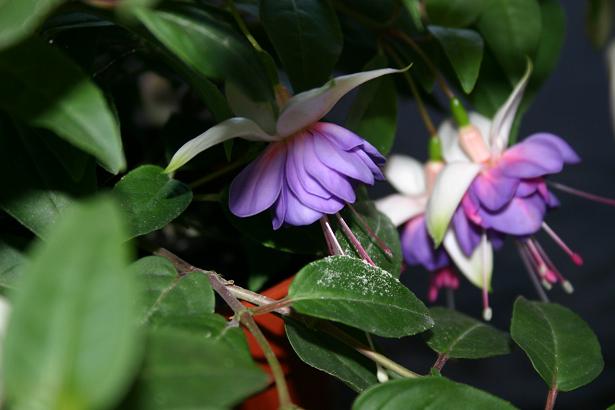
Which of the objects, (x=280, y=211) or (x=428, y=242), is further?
(x=428, y=242)

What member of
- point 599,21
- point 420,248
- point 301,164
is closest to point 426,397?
point 301,164

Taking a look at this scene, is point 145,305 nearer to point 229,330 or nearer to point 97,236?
point 229,330

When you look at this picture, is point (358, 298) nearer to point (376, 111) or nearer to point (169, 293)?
point (169, 293)

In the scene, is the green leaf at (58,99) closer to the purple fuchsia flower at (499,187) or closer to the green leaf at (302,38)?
the green leaf at (302,38)

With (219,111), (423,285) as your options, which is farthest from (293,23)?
(423,285)

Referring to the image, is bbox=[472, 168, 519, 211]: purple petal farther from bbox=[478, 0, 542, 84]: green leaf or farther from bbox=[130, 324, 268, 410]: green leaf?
bbox=[130, 324, 268, 410]: green leaf

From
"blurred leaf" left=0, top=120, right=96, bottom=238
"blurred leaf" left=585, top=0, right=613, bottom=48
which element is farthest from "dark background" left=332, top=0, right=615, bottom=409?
"blurred leaf" left=0, top=120, right=96, bottom=238
